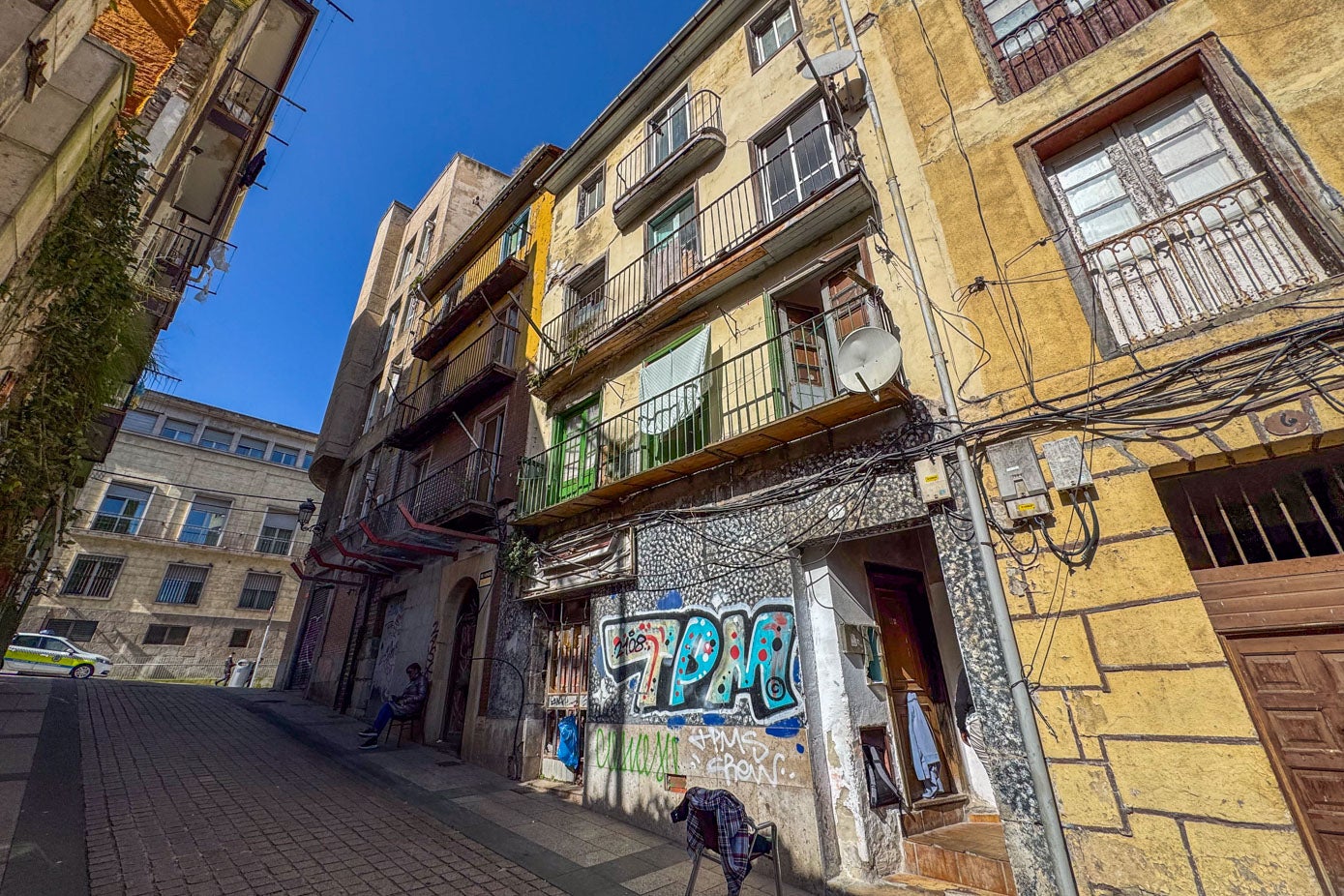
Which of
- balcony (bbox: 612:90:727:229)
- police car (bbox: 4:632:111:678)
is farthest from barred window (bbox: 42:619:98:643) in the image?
balcony (bbox: 612:90:727:229)

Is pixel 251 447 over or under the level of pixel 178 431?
under

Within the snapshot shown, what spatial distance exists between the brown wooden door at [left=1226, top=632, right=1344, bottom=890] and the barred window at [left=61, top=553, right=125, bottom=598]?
35373mm

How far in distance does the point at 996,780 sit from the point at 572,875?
12.1ft

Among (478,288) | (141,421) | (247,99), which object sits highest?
(141,421)

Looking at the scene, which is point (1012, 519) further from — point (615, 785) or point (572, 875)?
point (615, 785)

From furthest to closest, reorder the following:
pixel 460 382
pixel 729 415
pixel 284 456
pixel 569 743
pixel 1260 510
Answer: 1. pixel 284 456
2. pixel 460 382
3. pixel 569 743
4. pixel 729 415
5. pixel 1260 510

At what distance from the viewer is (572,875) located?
452cm

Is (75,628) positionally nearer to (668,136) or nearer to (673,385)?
(673,385)

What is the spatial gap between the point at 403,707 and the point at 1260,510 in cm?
1190

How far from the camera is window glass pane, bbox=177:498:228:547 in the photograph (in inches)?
1019

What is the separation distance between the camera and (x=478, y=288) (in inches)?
510

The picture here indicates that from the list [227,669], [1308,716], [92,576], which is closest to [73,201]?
[1308,716]

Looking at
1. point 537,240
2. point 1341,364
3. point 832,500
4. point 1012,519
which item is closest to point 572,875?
point 832,500

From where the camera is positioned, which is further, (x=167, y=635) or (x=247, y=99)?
(x=167, y=635)
